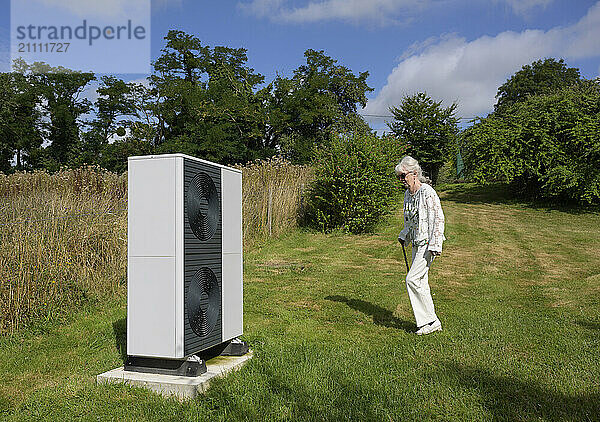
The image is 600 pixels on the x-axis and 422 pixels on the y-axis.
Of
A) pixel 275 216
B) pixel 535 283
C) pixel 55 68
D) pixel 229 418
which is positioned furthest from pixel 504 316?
pixel 55 68

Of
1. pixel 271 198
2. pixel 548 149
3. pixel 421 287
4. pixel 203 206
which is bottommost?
pixel 421 287

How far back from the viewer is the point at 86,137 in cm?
4209

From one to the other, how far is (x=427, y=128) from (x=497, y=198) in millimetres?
6481

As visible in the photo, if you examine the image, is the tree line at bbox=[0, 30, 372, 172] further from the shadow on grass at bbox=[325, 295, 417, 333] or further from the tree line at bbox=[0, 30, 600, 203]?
the shadow on grass at bbox=[325, 295, 417, 333]

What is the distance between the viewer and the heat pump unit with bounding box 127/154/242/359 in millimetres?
4094

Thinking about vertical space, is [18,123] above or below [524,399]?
above

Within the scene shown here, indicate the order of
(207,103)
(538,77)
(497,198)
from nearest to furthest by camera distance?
(497,198), (207,103), (538,77)

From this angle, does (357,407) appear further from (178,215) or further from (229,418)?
(178,215)

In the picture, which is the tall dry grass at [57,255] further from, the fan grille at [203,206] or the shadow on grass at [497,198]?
the shadow on grass at [497,198]

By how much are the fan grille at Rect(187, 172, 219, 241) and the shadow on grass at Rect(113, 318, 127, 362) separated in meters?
1.62

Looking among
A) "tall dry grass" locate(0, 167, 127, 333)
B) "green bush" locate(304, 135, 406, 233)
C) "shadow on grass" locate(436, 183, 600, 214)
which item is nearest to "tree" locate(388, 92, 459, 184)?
"shadow on grass" locate(436, 183, 600, 214)

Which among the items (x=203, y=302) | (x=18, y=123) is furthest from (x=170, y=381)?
(x=18, y=123)

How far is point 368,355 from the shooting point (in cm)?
513

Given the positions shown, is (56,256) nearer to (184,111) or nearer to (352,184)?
(352,184)
